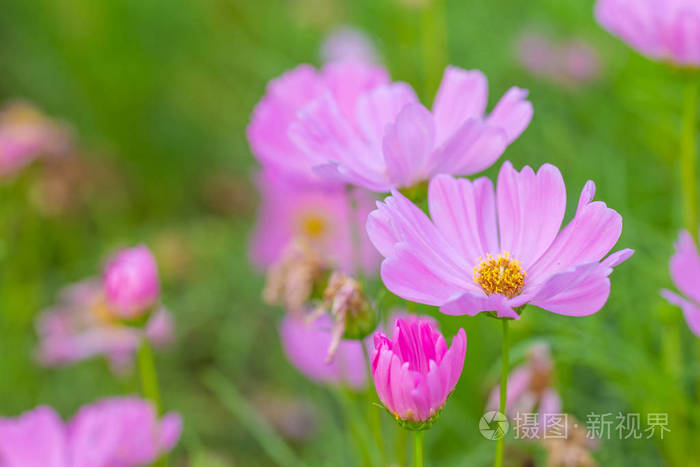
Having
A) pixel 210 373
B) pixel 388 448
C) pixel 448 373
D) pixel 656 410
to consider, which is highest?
pixel 448 373

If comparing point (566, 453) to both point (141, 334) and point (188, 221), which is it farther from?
point (188, 221)

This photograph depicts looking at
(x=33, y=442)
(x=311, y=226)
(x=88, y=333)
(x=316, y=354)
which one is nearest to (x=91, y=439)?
(x=33, y=442)

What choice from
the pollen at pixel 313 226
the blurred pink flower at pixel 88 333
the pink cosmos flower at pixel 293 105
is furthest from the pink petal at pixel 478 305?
the pollen at pixel 313 226

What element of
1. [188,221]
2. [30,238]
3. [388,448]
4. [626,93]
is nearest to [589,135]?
[626,93]

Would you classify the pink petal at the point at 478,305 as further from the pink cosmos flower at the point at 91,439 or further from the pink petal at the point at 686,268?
the pink cosmos flower at the point at 91,439

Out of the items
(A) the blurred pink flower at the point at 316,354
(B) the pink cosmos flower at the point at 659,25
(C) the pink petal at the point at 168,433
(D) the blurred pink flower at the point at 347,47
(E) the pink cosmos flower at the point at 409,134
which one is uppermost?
(B) the pink cosmos flower at the point at 659,25

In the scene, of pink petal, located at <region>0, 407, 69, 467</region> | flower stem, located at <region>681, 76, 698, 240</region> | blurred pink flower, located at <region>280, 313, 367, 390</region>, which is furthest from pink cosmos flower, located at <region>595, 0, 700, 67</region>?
pink petal, located at <region>0, 407, 69, 467</region>

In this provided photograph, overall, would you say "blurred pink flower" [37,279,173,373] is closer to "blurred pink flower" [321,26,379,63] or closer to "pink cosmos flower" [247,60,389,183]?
"pink cosmos flower" [247,60,389,183]
